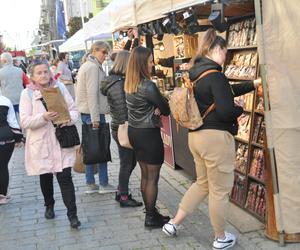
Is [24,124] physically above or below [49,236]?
above

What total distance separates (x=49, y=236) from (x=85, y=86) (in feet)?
6.09

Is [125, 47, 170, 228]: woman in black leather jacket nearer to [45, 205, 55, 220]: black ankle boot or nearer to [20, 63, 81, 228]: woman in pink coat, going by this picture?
[20, 63, 81, 228]: woman in pink coat

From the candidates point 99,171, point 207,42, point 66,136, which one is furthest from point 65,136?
point 207,42

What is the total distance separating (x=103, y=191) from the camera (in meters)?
5.92

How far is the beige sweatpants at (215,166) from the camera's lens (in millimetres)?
3672

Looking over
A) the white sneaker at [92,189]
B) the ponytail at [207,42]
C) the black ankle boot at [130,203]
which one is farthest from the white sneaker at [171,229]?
the white sneaker at [92,189]

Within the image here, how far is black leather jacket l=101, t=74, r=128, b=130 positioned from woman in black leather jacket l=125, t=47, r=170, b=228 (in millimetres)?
619

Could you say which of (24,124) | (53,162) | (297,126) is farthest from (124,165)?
(297,126)

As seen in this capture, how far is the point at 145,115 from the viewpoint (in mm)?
4285

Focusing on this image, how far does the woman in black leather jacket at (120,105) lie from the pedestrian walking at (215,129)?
4.49 feet

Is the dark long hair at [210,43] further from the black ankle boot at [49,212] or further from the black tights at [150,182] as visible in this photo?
the black ankle boot at [49,212]

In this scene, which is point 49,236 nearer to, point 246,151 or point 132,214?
point 132,214

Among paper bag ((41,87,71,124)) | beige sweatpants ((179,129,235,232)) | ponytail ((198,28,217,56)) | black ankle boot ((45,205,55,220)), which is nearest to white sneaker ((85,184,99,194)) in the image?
black ankle boot ((45,205,55,220))

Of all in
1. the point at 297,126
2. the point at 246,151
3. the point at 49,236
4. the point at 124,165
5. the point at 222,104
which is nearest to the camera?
the point at 222,104
